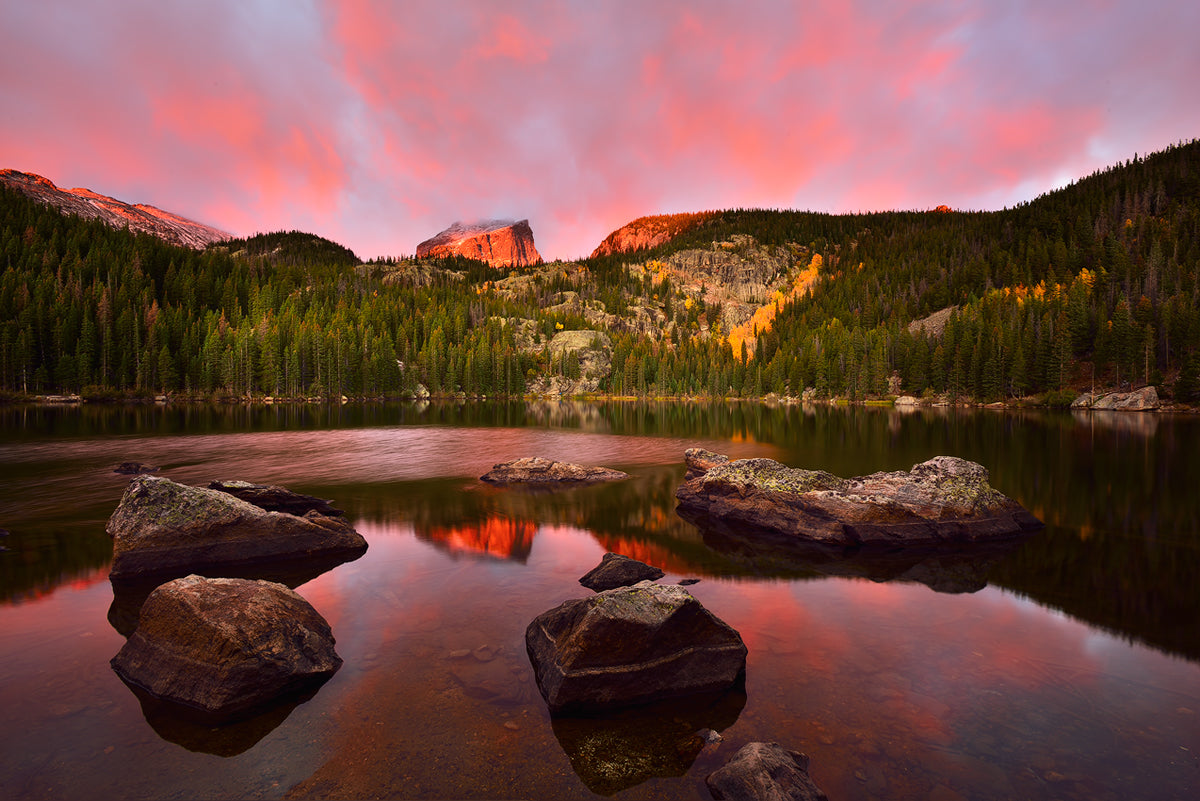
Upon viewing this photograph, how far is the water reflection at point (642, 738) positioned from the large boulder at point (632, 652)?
0.78ft

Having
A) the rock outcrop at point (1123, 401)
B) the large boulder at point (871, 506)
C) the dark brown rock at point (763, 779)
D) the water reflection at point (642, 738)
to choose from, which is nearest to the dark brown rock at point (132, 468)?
the large boulder at point (871, 506)

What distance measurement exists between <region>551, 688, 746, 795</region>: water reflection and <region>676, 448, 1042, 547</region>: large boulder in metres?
10.5

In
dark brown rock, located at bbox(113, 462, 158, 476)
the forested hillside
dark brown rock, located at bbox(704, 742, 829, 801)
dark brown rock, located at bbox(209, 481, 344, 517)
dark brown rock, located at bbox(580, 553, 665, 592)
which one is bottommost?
dark brown rock, located at bbox(580, 553, 665, 592)

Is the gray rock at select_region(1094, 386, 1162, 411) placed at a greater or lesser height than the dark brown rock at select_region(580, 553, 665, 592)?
greater

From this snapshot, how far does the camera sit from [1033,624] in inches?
438

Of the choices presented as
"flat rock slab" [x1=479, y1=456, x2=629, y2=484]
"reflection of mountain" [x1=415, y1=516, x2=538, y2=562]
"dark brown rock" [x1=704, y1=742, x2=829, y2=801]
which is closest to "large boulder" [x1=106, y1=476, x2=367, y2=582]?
"reflection of mountain" [x1=415, y1=516, x2=538, y2=562]

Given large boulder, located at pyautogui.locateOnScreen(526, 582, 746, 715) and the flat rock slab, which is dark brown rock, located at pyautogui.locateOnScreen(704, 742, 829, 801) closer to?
large boulder, located at pyautogui.locateOnScreen(526, 582, 746, 715)

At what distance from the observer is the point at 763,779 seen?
5.77 metres

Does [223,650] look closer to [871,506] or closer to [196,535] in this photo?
[196,535]

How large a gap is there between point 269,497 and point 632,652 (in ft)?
51.7

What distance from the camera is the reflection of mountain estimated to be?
16258mm

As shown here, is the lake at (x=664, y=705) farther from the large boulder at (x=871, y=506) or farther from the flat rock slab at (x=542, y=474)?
the flat rock slab at (x=542, y=474)

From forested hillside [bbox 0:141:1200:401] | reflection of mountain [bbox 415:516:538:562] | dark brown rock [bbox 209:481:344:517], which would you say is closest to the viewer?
reflection of mountain [bbox 415:516:538:562]

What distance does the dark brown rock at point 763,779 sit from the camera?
571 centimetres
